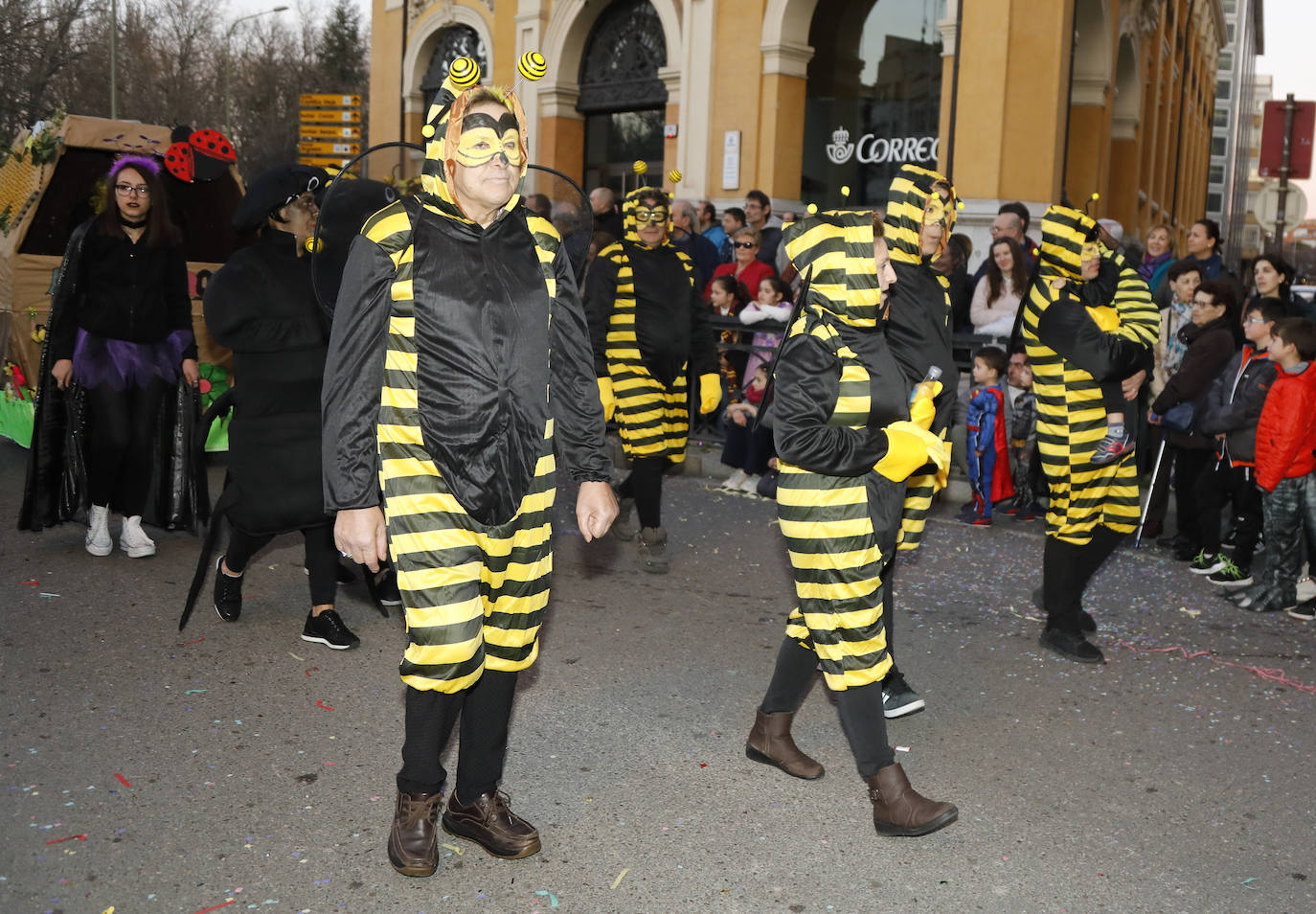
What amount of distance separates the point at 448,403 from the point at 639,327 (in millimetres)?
3832

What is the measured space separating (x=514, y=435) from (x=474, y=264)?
0.45m

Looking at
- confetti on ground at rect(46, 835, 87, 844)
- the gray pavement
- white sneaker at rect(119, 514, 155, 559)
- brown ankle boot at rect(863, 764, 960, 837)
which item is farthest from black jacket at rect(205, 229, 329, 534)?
brown ankle boot at rect(863, 764, 960, 837)

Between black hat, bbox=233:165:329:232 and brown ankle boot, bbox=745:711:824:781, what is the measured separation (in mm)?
2847

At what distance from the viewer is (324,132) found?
1104 inches

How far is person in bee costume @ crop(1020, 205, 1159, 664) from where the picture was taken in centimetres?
529

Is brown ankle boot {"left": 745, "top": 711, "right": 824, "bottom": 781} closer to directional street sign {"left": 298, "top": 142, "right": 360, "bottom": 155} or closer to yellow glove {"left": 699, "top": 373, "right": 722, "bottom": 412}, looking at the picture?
yellow glove {"left": 699, "top": 373, "right": 722, "bottom": 412}

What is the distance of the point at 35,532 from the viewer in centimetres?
723

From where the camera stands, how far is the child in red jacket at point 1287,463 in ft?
21.1

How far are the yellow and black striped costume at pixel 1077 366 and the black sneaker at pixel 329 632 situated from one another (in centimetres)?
315

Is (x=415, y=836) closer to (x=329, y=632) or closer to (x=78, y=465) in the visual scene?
(x=329, y=632)

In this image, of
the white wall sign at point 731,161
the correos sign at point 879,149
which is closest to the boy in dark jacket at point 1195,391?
the correos sign at point 879,149

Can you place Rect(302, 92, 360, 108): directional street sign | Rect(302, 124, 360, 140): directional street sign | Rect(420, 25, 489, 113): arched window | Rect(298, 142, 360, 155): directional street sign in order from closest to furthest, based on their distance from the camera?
Rect(420, 25, 489, 113): arched window
Rect(302, 92, 360, 108): directional street sign
Rect(302, 124, 360, 140): directional street sign
Rect(298, 142, 360, 155): directional street sign

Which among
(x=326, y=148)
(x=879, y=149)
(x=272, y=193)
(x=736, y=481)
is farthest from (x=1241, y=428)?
(x=326, y=148)

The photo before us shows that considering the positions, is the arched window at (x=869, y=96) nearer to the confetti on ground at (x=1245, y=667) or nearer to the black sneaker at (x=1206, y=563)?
the black sneaker at (x=1206, y=563)
